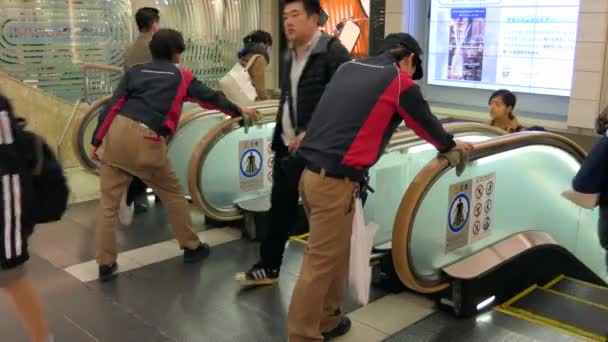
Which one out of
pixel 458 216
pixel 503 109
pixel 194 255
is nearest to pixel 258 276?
pixel 194 255

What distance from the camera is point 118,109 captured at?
3768 millimetres

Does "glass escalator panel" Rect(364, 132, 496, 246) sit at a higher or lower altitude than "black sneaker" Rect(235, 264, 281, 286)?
higher

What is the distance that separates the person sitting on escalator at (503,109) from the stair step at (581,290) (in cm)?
124

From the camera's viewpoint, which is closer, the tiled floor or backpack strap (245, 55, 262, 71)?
the tiled floor

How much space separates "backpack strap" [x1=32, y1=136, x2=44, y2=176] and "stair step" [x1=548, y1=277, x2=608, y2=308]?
3.18 metres

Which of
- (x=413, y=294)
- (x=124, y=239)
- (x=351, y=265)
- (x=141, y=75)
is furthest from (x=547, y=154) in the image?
(x=124, y=239)

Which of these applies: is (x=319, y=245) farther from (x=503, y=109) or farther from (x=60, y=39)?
(x=60, y=39)

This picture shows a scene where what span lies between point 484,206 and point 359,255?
4.06 feet

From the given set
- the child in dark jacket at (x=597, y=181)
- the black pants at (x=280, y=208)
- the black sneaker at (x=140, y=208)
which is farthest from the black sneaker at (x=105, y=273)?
the child in dark jacket at (x=597, y=181)

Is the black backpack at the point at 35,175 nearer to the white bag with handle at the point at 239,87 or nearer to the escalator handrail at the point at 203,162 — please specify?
the escalator handrail at the point at 203,162

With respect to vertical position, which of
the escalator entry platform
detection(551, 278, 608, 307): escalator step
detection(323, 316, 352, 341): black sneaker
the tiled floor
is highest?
detection(323, 316, 352, 341): black sneaker

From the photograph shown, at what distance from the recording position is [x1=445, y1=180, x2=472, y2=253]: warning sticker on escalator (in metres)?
3.41

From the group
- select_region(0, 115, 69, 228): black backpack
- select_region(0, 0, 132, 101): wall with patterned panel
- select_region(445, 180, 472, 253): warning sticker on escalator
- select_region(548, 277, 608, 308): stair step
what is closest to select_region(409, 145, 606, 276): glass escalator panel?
select_region(445, 180, 472, 253): warning sticker on escalator

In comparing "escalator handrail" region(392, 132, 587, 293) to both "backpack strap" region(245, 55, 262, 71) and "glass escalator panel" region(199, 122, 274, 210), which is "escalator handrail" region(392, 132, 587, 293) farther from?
"backpack strap" region(245, 55, 262, 71)
